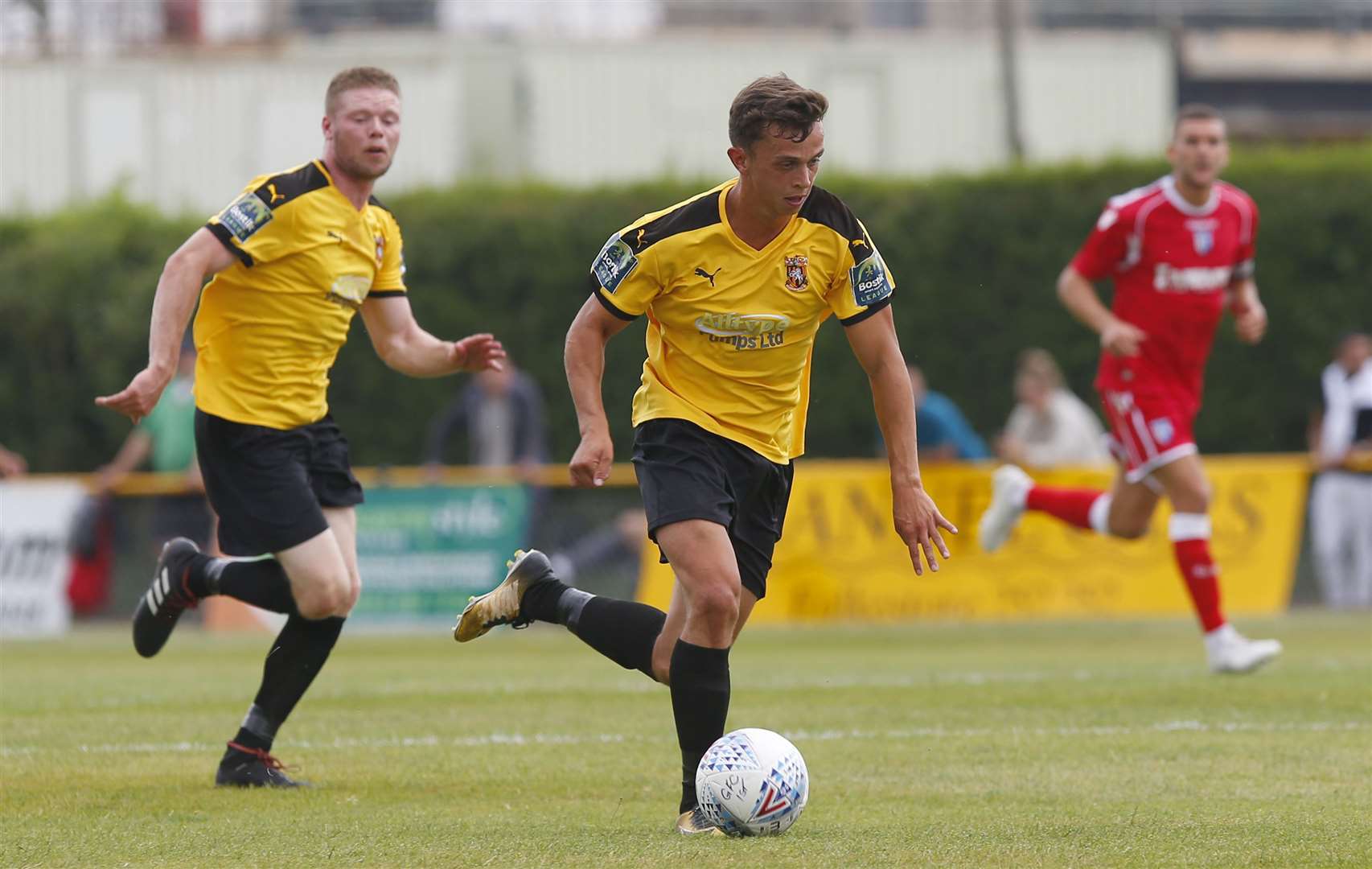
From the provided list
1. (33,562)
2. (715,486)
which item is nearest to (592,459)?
(715,486)

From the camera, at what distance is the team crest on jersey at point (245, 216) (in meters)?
6.59

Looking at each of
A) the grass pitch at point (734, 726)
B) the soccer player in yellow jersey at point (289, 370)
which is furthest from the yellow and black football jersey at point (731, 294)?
the soccer player in yellow jersey at point (289, 370)

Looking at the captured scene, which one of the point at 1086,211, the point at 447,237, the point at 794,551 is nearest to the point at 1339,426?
the point at 1086,211

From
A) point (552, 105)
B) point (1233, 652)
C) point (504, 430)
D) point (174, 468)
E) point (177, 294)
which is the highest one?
point (177, 294)

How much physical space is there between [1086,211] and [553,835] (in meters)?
14.5

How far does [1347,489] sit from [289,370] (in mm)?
11369

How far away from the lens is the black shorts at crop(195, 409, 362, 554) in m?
6.67

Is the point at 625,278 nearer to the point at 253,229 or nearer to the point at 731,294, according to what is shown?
the point at 731,294

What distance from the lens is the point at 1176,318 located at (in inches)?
398

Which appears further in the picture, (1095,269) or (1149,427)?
(1095,269)

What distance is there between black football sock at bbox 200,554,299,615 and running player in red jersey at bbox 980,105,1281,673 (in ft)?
15.0

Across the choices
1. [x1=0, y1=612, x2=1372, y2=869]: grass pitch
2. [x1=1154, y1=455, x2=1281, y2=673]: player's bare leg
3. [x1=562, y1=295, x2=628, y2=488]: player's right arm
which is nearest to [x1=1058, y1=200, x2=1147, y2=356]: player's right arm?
[x1=1154, y1=455, x2=1281, y2=673]: player's bare leg

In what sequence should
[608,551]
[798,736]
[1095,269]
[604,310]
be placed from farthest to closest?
[608,551], [1095,269], [798,736], [604,310]

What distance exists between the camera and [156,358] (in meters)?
6.28
